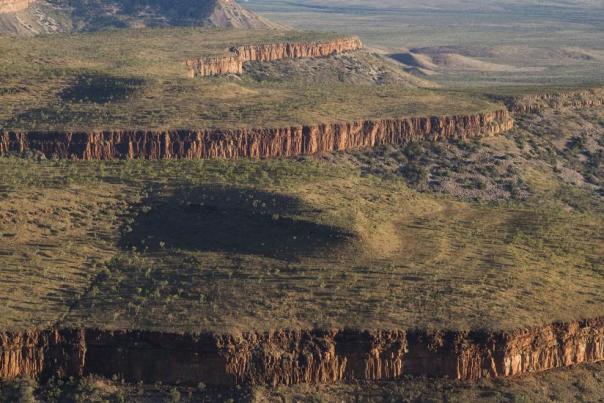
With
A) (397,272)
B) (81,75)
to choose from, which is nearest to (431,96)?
(81,75)

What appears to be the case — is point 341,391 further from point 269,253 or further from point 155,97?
point 155,97

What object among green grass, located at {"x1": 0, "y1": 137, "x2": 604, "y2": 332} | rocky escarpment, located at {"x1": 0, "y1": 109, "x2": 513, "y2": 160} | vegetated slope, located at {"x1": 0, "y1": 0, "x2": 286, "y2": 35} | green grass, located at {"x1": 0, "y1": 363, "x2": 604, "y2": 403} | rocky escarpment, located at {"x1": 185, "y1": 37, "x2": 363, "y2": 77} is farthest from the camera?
vegetated slope, located at {"x1": 0, "y1": 0, "x2": 286, "y2": 35}

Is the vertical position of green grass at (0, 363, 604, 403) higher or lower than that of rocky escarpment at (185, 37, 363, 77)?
higher

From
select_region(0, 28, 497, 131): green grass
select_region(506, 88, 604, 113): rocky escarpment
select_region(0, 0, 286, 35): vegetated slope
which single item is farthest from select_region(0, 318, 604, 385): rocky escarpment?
select_region(0, 0, 286, 35): vegetated slope

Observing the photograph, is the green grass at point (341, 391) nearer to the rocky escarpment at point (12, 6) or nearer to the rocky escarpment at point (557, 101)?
the rocky escarpment at point (557, 101)

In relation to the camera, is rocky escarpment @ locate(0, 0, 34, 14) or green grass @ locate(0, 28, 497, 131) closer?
green grass @ locate(0, 28, 497, 131)

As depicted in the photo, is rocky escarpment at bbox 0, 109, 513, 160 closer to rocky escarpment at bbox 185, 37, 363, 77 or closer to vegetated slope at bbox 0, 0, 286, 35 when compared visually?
rocky escarpment at bbox 185, 37, 363, 77

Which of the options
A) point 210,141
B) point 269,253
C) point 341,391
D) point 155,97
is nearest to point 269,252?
point 269,253
